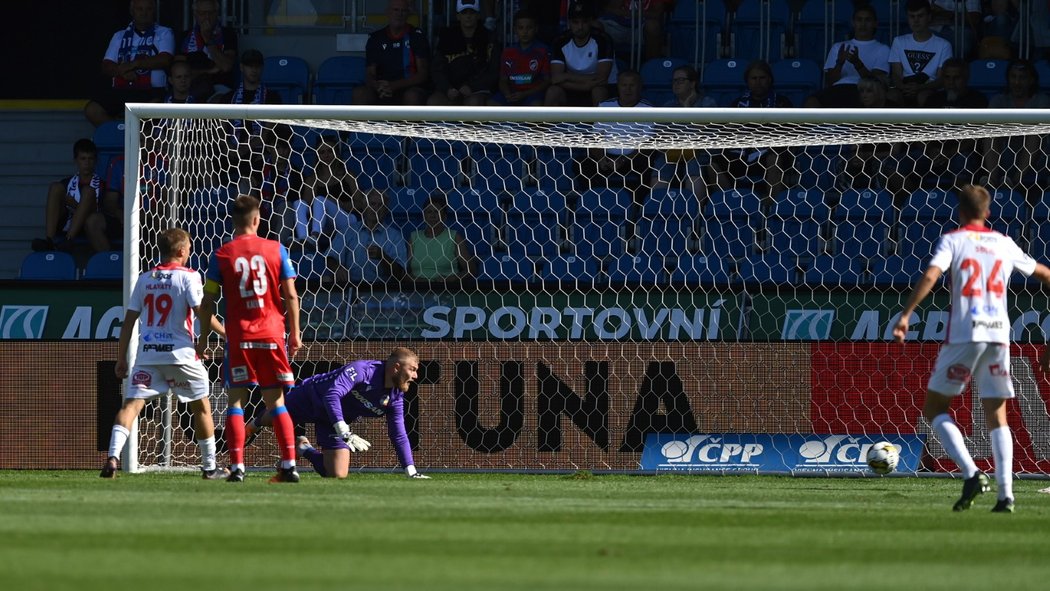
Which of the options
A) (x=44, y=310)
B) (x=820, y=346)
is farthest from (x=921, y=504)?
(x=44, y=310)

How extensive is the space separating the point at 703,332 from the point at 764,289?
1.95 feet

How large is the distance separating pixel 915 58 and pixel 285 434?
8.86 metres

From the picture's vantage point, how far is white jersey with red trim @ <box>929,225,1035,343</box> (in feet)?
27.3

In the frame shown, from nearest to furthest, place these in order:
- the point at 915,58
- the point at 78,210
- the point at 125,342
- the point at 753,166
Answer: the point at 125,342
the point at 753,166
the point at 78,210
the point at 915,58

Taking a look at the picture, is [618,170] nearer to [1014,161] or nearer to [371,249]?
[371,249]

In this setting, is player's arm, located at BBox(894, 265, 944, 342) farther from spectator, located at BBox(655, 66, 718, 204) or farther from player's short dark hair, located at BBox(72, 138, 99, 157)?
player's short dark hair, located at BBox(72, 138, 99, 157)

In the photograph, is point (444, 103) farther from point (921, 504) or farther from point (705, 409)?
point (921, 504)

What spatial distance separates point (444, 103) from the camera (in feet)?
52.3

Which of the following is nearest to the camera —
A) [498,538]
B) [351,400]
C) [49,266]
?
[498,538]

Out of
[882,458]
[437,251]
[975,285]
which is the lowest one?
[882,458]

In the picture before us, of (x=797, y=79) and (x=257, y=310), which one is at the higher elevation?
(x=797, y=79)

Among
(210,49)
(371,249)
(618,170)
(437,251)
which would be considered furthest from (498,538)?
(210,49)

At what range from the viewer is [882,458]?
11078mm

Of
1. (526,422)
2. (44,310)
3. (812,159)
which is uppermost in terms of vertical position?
(812,159)
